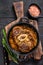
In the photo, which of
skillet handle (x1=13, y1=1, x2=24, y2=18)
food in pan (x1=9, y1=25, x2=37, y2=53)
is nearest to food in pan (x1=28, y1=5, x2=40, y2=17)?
skillet handle (x1=13, y1=1, x2=24, y2=18)

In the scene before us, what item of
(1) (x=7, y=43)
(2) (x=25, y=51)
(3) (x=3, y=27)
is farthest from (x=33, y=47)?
(3) (x=3, y=27)

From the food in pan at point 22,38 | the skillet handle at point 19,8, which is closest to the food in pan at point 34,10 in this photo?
the skillet handle at point 19,8

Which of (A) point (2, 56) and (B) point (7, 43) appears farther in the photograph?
(A) point (2, 56)

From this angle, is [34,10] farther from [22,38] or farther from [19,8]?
[22,38]

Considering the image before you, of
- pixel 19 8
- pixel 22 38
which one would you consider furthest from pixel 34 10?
pixel 22 38

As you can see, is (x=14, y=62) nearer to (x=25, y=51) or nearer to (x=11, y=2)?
(x=25, y=51)

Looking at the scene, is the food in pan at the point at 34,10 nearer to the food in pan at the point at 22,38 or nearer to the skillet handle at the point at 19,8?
the skillet handle at the point at 19,8

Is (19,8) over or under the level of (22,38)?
over
